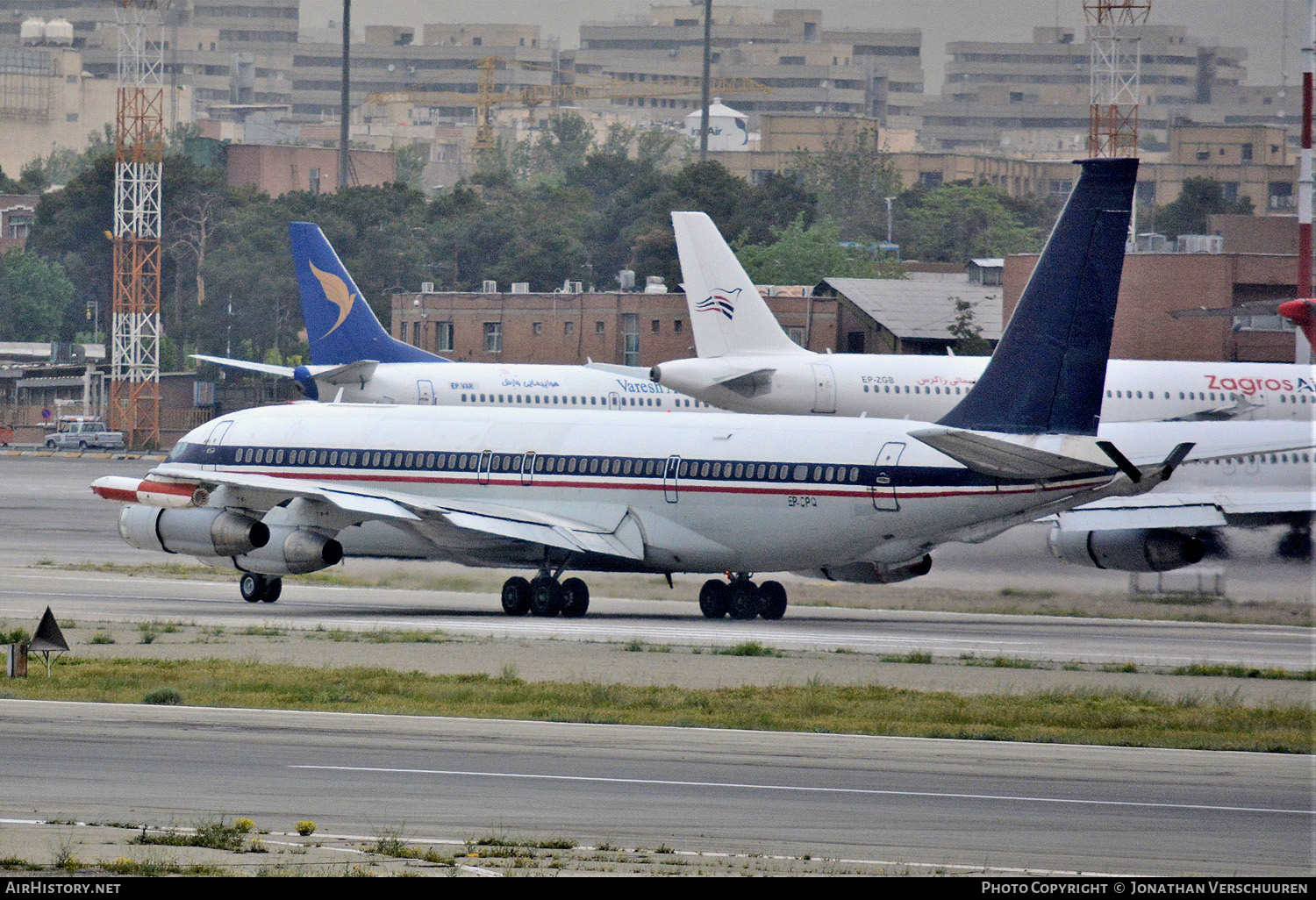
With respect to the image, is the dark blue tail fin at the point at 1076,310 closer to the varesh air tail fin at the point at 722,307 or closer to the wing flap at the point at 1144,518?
the wing flap at the point at 1144,518

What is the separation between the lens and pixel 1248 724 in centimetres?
2486

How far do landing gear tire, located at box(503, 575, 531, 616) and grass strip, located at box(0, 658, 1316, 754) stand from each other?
11.5m

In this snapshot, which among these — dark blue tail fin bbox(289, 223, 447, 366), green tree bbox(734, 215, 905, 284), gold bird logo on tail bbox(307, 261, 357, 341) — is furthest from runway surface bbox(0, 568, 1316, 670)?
green tree bbox(734, 215, 905, 284)

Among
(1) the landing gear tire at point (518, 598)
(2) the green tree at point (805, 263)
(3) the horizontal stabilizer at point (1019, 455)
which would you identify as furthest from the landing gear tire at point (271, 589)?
(2) the green tree at point (805, 263)

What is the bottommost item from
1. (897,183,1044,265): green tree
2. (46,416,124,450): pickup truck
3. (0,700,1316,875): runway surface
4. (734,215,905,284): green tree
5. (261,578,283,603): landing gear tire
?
(46,416,124,450): pickup truck

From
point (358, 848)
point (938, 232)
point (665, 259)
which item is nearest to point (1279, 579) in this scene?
point (358, 848)

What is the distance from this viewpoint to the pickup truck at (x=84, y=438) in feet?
347

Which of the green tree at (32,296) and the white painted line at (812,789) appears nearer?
the white painted line at (812,789)

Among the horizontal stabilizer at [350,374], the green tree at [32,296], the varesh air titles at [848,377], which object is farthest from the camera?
the green tree at [32,296]

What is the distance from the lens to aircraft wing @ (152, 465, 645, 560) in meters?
39.0

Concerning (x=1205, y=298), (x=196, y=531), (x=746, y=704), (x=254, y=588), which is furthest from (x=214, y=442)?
(x=1205, y=298)

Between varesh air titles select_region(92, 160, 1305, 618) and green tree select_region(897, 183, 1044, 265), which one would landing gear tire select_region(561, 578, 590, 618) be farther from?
green tree select_region(897, 183, 1044, 265)

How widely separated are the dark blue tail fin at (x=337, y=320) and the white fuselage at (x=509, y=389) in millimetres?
1599
